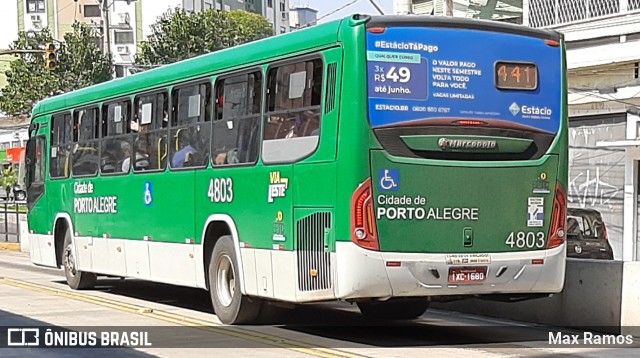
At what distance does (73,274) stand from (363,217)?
31.3 feet

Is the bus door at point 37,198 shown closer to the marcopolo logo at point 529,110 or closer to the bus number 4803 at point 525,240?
the bus number 4803 at point 525,240

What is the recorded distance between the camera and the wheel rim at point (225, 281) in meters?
14.1

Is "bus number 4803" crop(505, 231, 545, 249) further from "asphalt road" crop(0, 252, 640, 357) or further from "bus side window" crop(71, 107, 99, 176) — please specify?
"bus side window" crop(71, 107, 99, 176)

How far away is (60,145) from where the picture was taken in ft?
65.4

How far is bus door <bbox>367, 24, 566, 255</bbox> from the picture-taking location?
1149 cm

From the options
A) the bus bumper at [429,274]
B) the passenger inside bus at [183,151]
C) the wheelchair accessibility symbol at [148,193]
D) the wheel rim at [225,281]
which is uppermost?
the passenger inside bus at [183,151]

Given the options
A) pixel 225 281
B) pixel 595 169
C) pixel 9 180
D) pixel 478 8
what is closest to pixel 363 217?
pixel 225 281

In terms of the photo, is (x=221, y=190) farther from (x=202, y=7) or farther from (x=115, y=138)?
(x=202, y=7)

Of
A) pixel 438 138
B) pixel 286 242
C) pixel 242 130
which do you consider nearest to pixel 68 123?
pixel 242 130

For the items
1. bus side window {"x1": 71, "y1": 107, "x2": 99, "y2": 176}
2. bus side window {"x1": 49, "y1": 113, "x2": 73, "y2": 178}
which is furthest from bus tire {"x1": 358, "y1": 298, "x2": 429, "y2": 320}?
bus side window {"x1": 49, "y1": 113, "x2": 73, "y2": 178}

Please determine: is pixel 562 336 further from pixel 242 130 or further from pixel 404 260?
pixel 242 130

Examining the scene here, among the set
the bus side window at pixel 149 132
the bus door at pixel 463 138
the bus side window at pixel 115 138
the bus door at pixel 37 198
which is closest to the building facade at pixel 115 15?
the bus door at pixel 37 198

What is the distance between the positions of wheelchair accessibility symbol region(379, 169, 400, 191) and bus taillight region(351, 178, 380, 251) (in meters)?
0.17

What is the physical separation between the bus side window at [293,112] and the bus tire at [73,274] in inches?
293
